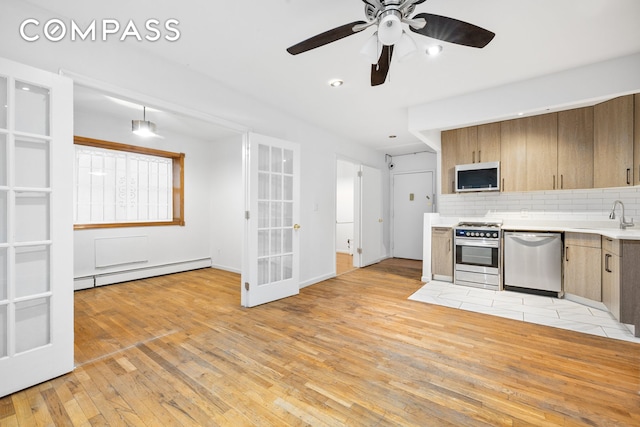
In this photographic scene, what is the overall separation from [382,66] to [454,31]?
0.57 metres

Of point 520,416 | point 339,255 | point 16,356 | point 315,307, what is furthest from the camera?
point 339,255

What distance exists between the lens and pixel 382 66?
211 cm

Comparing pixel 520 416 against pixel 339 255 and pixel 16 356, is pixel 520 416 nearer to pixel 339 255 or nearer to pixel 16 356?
pixel 16 356

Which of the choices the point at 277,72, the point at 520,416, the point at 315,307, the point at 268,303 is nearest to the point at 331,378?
the point at 520,416

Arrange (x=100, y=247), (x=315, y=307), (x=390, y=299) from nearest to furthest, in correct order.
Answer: (x=315, y=307) → (x=390, y=299) → (x=100, y=247)

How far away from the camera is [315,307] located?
3.41 meters

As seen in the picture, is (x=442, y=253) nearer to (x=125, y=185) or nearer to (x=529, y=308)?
(x=529, y=308)

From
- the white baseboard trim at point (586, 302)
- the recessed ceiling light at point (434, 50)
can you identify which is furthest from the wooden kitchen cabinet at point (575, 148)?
the recessed ceiling light at point (434, 50)

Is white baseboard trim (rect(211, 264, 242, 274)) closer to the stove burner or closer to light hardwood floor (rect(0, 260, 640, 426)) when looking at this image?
light hardwood floor (rect(0, 260, 640, 426))

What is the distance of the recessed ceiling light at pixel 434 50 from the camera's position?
244 cm

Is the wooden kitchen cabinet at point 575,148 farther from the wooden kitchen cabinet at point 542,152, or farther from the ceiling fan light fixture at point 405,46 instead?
the ceiling fan light fixture at point 405,46

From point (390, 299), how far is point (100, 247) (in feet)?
14.4

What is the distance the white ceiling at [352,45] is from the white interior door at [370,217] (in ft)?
7.46

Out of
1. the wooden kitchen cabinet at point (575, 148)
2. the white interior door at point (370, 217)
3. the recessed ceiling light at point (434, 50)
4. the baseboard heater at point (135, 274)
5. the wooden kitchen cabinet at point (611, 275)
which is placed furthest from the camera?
the white interior door at point (370, 217)
